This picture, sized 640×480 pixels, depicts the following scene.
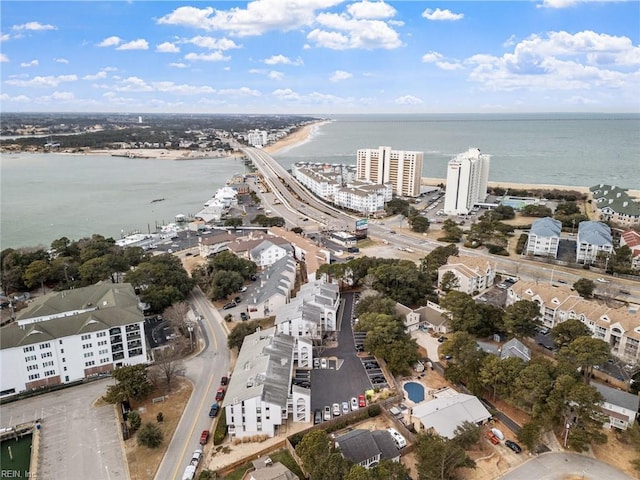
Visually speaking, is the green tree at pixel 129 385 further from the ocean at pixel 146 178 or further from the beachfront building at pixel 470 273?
the ocean at pixel 146 178

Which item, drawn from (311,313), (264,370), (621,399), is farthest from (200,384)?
(621,399)

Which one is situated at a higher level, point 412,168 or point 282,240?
point 412,168

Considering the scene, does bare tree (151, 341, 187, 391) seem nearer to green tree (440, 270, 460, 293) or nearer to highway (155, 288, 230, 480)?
highway (155, 288, 230, 480)

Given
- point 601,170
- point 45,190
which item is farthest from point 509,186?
point 45,190

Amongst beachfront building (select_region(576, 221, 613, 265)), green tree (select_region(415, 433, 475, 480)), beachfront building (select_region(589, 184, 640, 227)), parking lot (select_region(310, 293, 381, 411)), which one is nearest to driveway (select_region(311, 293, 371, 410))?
parking lot (select_region(310, 293, 381, 411))

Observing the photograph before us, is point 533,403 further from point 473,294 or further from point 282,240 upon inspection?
point 282,240
